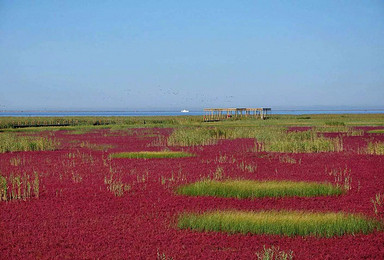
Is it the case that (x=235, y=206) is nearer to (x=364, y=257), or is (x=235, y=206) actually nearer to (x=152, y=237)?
(x=152, y=237)

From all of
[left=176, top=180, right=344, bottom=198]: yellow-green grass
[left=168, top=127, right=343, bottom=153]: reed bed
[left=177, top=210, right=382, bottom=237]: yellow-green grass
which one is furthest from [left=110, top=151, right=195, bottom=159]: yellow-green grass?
[left=177, top=210, right=382, bottom=237]: yellow-green grass

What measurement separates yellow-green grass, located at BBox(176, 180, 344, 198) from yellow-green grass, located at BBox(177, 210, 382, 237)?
307 centimetres

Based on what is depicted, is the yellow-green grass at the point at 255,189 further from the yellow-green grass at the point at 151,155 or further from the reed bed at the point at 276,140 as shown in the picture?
the reed bed at the point at 276,140

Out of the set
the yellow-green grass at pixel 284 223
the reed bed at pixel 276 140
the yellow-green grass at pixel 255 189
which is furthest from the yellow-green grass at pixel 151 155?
the yellow-green grass at pixel 284 223

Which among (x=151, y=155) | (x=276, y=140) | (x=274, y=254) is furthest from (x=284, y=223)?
(x=276, y=140)

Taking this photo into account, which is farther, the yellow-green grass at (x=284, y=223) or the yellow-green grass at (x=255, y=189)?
the yellow-green grass at (x=255, y=189)

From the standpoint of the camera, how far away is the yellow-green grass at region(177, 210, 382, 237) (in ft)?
32.6

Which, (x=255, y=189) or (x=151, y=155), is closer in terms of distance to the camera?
(x=255, y=189)

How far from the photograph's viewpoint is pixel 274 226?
396 inches

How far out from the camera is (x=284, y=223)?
33.2 feet

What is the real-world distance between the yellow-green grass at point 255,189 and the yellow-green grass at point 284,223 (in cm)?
307

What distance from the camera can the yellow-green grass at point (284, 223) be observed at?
9.95m

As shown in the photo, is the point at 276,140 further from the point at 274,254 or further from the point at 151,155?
the point at 274,254

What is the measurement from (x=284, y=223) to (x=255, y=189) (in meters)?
4.21
